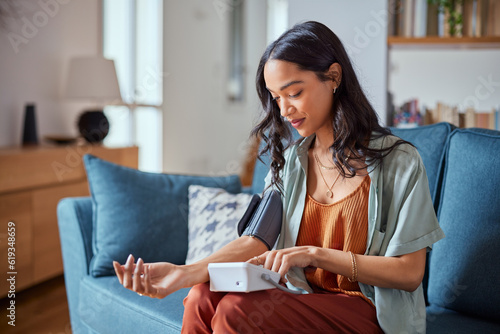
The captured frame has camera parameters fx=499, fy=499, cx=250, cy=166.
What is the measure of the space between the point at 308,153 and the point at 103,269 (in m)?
0.84

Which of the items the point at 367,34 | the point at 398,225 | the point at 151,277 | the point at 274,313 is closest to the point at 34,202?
the point at 151,277

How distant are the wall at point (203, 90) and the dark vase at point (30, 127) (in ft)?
5.32

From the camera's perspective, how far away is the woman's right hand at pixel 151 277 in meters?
1.09

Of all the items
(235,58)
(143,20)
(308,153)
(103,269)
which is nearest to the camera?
(308,153)

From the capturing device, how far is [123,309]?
156cm

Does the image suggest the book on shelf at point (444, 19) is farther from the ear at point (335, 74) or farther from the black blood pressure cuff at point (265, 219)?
the black blood pressure cuff at point (265, 219)

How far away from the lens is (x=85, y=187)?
3137 millimetres

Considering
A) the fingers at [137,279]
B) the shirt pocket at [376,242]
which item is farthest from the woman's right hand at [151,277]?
the shirt pocket at [376,242]

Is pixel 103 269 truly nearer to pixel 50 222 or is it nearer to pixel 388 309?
pixel 388 309

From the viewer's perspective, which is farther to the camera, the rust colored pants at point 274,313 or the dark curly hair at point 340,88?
the dark curly hair at point 340,88

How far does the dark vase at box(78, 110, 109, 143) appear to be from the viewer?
3191 mm

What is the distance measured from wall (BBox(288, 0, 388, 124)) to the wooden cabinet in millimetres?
1691


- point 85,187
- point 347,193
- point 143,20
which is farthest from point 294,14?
point 143,20

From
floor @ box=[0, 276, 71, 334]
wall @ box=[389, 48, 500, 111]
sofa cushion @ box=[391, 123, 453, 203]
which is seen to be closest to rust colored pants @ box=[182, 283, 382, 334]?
sofa cushion @ box=[391, 123, 453, 203]
